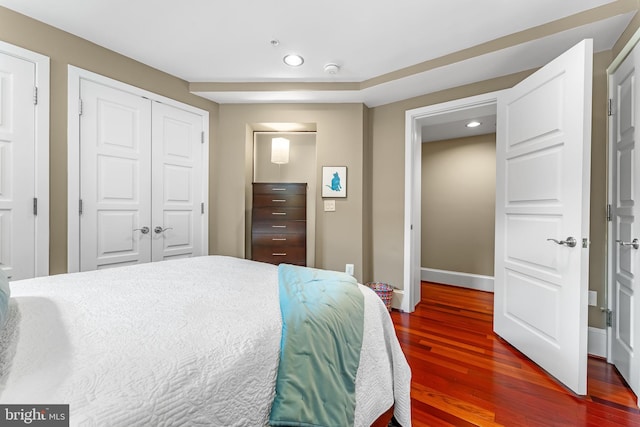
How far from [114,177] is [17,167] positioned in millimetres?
576

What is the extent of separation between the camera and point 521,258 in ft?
6.91

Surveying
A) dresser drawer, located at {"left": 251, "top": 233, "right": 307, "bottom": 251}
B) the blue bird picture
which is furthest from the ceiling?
dresser drawer, located at {"left": 251, "top": 233, "right": 307, "bottom": 251}

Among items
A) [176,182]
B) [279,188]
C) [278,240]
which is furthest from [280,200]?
[176,182]

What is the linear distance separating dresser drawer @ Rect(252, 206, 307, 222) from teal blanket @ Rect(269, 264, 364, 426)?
1786 millimetres

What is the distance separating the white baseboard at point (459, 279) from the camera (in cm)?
375

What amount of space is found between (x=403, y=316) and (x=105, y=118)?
3.25m

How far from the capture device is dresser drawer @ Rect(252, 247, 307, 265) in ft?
9.59

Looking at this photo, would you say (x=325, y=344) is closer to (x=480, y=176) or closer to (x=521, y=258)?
(x=521, y=258)

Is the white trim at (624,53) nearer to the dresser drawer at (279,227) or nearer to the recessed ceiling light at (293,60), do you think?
the recessed ceiling light at (293,60)

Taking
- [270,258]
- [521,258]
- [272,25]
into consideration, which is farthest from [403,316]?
[272,25]

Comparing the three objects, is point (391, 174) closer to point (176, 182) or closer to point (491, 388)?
point (491, 388)

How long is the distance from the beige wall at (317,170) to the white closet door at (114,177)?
0.74 metres

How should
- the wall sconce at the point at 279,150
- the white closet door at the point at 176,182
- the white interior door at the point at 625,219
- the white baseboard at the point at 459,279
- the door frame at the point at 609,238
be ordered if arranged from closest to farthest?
1. the white interior door at the point at 625,219
2. the door frame at the point at 609,238
3. the white closet door at the point at 176,182
4. the wall sconce at the point at 279,150
5. the white baseboard at the point at 459,279

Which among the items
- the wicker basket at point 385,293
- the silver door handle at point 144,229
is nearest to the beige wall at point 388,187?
the wicker basket at point 385,293
